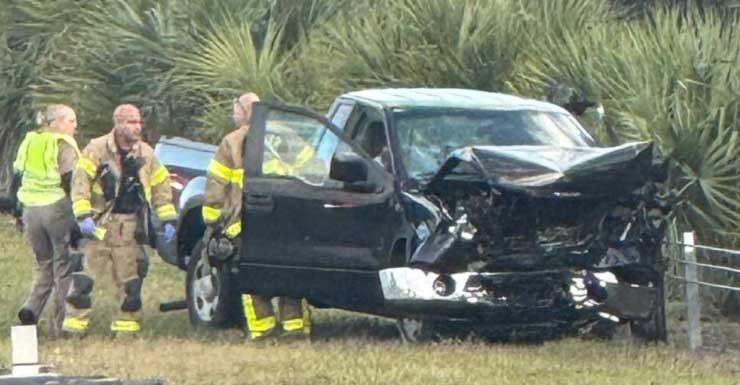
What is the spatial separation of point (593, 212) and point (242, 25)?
1187 centimetres

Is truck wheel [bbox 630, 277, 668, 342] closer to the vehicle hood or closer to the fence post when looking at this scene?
the fence post

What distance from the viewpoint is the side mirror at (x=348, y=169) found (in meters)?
13.5

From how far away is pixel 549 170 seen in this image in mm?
12914

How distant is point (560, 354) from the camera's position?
12.8 metres

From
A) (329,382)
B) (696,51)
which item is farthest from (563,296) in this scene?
(696,51)

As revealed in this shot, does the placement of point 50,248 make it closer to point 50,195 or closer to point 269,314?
point 50,195

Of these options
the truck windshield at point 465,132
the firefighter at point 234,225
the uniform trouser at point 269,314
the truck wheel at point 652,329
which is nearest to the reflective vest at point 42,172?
the firefighter at point 234,225

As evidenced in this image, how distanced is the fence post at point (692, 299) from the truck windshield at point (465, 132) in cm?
107

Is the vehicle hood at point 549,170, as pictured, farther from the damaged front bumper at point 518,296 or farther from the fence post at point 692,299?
the fence post at point 692,299

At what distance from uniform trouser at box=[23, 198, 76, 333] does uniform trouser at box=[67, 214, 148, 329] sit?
174mm

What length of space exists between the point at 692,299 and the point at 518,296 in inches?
66.7

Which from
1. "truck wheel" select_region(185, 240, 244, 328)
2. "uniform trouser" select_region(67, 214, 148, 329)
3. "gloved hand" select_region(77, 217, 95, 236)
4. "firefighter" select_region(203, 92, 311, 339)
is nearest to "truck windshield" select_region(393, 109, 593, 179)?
"firefighter" select_region(203, 92, 311, 339)

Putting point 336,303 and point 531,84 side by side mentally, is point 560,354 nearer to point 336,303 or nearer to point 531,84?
point 336,303

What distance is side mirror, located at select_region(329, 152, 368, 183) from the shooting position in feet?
44.2
